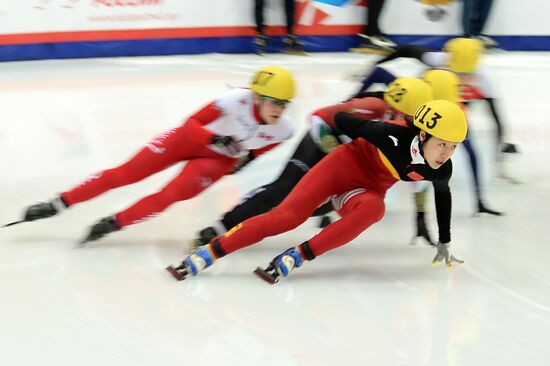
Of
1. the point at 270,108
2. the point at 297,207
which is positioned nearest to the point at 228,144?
the point at 270,108

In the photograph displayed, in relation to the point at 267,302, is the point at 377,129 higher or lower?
higher

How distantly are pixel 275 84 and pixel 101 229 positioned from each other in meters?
1.01

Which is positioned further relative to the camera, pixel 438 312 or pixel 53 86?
pixel 53 86

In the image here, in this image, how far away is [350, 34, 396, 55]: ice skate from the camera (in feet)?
27.6

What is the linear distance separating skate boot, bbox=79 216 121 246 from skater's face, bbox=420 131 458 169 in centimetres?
140

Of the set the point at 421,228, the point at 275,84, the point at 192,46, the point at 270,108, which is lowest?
the point at 421,228

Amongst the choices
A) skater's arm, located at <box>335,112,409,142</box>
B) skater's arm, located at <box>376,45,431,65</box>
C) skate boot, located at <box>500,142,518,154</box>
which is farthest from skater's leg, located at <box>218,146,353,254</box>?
skate boot, located at <box>500,142,518,154</box>

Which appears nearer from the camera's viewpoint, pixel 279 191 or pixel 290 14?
pixel 279 191

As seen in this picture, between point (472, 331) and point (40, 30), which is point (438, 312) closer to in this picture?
point (472, 331)

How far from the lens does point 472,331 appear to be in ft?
7.54

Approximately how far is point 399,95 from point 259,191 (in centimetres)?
79

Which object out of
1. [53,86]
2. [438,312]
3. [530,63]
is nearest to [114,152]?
[53,86]

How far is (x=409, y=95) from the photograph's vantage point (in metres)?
2.83

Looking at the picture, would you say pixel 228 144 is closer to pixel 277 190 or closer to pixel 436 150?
pixel 277 190
